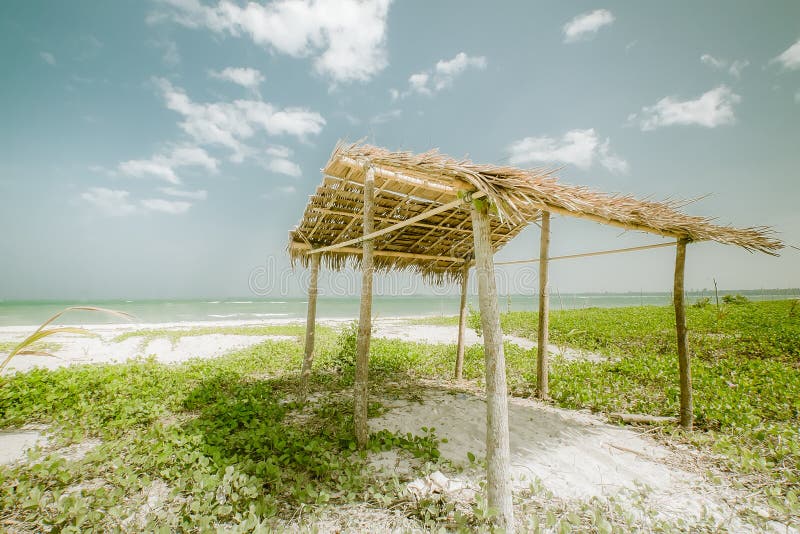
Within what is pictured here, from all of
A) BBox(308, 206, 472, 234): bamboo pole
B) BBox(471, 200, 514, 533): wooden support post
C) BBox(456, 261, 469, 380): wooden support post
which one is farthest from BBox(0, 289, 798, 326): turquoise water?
BBox(471, 200, 514, 533): wooden support post

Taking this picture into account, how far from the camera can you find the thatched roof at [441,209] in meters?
2.76

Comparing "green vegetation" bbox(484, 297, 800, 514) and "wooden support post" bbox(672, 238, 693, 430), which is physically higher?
"wooden support post" bbox(672, 238, 693, 430)

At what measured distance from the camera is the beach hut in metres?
2.68

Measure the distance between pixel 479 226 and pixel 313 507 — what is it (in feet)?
8.46

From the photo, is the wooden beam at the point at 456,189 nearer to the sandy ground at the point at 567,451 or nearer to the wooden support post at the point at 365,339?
the wooden support post at the point at 365,339

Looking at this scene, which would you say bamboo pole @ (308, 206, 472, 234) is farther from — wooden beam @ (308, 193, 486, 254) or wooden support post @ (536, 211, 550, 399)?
wooden support post @ (536, 211, 550, 399)

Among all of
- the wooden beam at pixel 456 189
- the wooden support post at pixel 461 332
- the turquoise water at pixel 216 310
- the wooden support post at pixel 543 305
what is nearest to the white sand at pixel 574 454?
the wooden support post at pixel 543 305

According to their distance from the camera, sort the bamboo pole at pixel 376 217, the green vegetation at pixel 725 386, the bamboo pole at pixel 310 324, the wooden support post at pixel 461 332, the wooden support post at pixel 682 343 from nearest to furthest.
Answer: the green vegetation at pixel 725 386 < the wooden support post at pixel 682 343 < the bamboo pole at pixel 376 217 < the bamboo pole at pixel 310 324 < the wooden support post at pixel 461 332

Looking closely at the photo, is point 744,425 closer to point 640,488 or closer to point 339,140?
point 640,488

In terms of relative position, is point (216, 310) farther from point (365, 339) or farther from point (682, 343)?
point (682, 343)

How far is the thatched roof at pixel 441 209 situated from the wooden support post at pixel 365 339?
297 millimetres

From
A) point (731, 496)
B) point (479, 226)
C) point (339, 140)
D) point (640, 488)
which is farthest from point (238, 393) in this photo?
point (731, 496)

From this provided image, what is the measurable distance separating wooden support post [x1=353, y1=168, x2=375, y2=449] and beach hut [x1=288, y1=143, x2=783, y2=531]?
11 millimetres

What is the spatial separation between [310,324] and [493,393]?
402 cm
